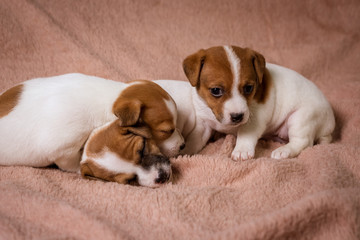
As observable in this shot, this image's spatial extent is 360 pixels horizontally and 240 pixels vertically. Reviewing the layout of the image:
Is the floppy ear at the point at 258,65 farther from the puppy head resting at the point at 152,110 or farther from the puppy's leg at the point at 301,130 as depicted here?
the puppy head resting at the point at 152,110

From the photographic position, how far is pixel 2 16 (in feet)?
13.9

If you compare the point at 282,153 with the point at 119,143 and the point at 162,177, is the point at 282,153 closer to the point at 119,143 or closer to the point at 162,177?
the point at 162,177

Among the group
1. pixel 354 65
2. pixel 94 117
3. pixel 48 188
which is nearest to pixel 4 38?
pixel 94 117

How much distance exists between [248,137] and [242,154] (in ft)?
0.77

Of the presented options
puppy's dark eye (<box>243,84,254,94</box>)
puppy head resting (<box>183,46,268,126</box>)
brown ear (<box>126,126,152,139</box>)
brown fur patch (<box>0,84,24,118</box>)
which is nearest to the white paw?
puppy head resting (<box>183,46,268,126</box>)

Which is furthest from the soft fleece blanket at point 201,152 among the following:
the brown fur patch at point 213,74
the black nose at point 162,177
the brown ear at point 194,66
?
the brown ear at point 194,66

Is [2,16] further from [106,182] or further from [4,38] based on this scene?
[106,182]

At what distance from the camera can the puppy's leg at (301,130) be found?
3.41 m

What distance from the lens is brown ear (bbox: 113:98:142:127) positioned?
111 inches

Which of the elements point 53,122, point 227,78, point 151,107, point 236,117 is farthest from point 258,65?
point 53,122

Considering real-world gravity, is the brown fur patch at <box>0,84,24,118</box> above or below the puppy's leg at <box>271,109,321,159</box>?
above

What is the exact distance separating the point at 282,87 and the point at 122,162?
189 centimetres

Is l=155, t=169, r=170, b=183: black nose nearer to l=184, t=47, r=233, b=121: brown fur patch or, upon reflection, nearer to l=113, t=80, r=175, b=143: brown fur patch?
l=113, t=80, r=175, b=143: brown fur patch

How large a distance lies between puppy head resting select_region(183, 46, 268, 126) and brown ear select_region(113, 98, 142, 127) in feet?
2.25
